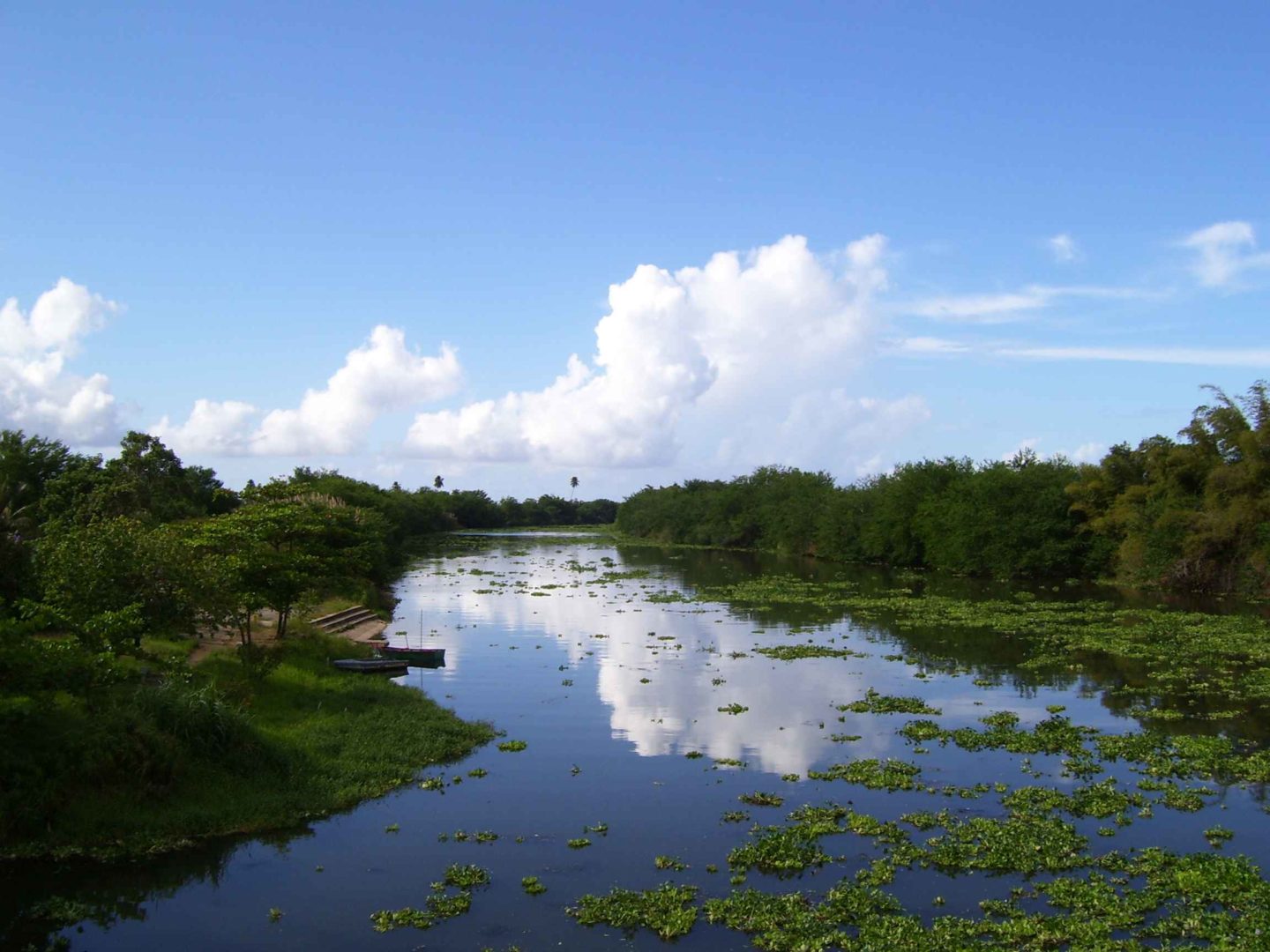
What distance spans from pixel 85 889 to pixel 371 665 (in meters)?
15.3

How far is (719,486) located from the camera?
144 metres

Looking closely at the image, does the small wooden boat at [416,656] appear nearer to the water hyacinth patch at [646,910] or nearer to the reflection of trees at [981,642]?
the reflection of trees at [981,642]

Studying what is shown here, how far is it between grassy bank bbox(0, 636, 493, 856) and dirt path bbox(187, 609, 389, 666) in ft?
14.8

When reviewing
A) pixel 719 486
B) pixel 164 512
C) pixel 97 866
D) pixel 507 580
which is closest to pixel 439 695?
pixel 97 866

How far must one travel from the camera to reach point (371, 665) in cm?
2956

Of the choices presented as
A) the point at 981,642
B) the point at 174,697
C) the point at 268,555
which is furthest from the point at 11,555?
the point at 981,642

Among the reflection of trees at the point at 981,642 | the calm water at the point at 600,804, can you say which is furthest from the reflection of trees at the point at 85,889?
the reflection of trees at the point at 981,642

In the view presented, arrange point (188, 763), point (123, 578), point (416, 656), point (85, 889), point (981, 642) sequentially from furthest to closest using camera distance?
1. point (981, 642)
2. point (416, 656)
3. point (123, 578)
4. point (188, 763)
5. point (85, 889)

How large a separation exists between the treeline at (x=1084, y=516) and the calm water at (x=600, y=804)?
2273cm

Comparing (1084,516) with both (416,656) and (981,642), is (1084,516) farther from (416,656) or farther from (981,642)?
(416,656)

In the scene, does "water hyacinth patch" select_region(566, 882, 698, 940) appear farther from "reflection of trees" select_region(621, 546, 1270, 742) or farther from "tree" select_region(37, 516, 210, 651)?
"reflection of trees" select_region(621, 546, 1270, 742)

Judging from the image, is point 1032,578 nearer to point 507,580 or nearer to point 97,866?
point 507,580

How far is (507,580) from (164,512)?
27.6m

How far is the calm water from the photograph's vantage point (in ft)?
44.2
